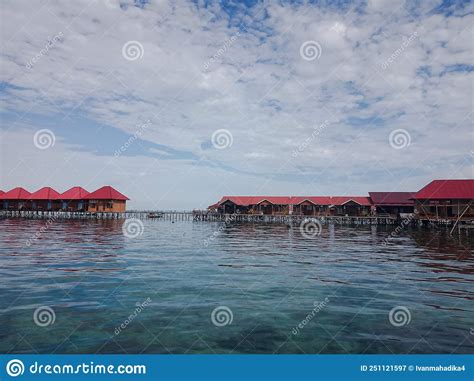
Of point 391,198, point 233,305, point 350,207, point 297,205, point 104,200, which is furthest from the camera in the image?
point 104,200

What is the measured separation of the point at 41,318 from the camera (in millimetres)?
9398

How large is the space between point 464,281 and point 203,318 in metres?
11.4

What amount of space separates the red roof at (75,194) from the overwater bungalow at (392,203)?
56027mm

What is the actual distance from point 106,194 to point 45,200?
1308 cm

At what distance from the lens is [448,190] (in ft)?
168

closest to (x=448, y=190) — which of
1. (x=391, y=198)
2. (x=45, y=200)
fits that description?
(x=391, y=198)

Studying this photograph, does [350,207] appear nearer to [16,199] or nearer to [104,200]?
[104,200]

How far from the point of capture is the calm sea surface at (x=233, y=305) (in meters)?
7.94

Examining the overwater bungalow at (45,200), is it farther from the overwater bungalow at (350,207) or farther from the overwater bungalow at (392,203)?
the overwater bungalow at (392,203)

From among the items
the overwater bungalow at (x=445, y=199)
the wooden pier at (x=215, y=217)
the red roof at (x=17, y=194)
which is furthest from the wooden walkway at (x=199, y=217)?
the overwater bungalow at (x=445, y=199)

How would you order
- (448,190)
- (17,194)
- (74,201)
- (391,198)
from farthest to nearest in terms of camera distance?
(17,194) → (74,201) → (391,198) → (448,190)

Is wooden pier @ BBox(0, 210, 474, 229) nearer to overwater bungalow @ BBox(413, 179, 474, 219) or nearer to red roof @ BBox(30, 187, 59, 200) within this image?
overwater bungalow @ BBox(413, 179, 474, 219)

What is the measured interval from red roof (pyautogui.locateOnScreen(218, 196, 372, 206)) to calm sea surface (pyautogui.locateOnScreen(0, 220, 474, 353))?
150 ft
